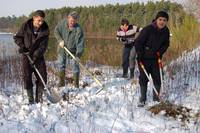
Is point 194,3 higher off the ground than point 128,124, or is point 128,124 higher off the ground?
point 194,3

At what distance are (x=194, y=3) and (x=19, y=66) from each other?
8860mm

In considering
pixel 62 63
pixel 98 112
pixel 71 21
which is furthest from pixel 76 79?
pixel 98 112

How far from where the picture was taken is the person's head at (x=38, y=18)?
8029mm

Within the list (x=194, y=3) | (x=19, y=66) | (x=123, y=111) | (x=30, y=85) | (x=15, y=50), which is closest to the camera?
(x=123, y=111)

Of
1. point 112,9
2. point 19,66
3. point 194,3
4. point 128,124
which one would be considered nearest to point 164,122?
point 128,124

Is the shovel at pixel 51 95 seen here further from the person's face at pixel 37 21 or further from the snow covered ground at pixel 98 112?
the person's face at pixel 37 21

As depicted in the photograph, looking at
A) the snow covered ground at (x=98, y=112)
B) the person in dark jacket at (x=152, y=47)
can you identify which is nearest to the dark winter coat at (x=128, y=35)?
the snow covered ground at (x=98, y=112)

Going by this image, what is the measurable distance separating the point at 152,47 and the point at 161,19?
55 centimetres

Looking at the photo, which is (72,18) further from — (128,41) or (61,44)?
(128,41)

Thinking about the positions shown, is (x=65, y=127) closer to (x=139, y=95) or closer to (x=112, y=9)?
(x=139, y=95)

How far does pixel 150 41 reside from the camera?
26.2 ft

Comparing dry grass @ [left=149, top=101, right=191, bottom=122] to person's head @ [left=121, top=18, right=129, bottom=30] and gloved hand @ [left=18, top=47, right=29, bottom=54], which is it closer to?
gloved hand @ [left=18, top=47, right=29, bottom=54]

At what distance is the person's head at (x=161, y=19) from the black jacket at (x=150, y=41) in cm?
11

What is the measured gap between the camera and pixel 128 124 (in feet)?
22.3
